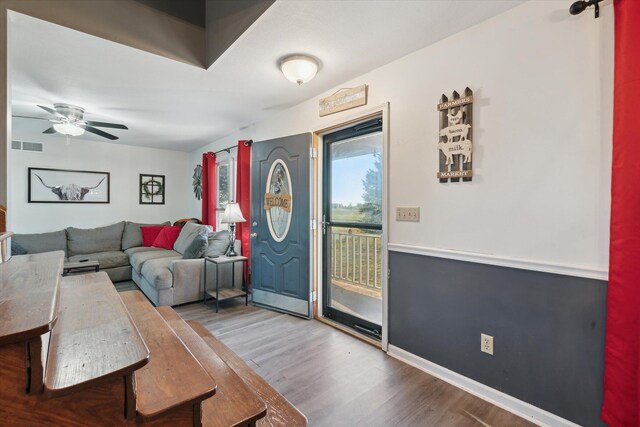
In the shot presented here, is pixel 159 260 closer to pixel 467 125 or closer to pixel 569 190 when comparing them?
pixel 467 125

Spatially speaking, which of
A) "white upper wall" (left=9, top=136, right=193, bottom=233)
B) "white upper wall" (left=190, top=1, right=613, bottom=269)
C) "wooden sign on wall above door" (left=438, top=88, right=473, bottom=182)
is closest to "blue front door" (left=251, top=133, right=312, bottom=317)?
"white upper wall" (left=190, top=1, right=613, bottom=269)

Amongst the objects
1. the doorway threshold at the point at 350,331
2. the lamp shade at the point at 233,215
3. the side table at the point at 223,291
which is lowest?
the doorway threshold at the point at 350,331

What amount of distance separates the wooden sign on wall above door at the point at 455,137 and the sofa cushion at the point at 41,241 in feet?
17.9

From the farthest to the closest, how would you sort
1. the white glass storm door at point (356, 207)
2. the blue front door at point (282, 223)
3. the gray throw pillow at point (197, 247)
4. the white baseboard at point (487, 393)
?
the gray throw pillow at point (197, 247) < the blue front door at point (282, 223) < the white glass storm door at point (356, 207) < the white baseboard at point (487, 393)

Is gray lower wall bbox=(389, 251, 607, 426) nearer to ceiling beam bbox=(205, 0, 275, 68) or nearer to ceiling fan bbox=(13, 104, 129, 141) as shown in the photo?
ceiling beam bbox=(205, 0, 275, 68)

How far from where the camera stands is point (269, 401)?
127 cm

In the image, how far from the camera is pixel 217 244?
3.88 m

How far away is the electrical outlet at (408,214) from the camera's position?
217 cm

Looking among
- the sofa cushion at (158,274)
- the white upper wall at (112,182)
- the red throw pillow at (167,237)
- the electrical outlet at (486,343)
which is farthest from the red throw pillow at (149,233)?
the electrical outlet at (486,343)

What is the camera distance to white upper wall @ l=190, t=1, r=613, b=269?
57.1 inches

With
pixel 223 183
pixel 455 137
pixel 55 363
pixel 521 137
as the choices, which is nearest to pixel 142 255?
pixel 223 183

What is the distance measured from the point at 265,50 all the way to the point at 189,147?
13.5ft

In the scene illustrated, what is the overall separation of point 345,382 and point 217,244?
2573mm

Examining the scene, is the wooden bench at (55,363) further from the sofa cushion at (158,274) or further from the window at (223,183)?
the window at (223,183)
